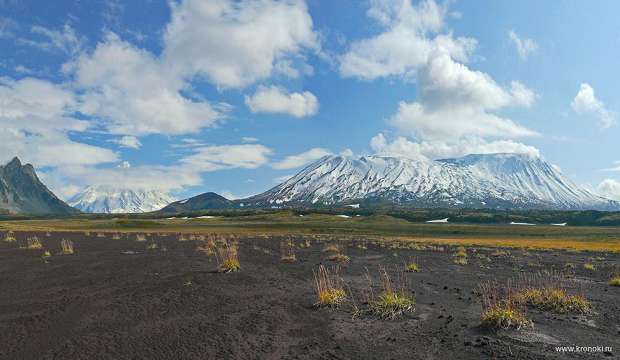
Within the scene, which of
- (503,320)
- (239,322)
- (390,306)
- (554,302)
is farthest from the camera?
(554,302)

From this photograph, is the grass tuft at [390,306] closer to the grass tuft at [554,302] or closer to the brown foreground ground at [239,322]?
the brown foreground ground at [239,322]

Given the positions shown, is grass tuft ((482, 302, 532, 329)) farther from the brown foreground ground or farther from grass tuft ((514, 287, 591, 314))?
grass tuft ((514, 287, 591, 314))

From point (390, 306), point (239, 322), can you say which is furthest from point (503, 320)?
point (239, 322)

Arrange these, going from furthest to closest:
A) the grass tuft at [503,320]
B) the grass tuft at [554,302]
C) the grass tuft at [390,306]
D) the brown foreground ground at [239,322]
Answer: the grass tuft at [554,302], the grass tuft at [390,306], the grass tuft at [503,320], the brown foreground ground at [239,322]

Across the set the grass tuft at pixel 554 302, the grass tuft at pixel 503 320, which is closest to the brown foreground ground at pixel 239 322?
the grass tuft at pixel 503 320

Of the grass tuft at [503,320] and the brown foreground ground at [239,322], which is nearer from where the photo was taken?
the brown foreground ground at [239,322]

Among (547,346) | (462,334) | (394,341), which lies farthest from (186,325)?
(547,346)

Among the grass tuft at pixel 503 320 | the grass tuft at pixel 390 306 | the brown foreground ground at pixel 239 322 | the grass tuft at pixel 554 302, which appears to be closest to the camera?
the brown foreground ground at pixel 239 322

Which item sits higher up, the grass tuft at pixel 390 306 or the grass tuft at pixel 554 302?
the grass tuft at pixel 390 306

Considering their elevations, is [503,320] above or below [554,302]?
above

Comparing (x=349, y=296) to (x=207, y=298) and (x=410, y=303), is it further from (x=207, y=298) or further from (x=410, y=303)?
(x=207, y=298)

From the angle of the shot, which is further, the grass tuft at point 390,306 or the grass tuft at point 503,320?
the grass tuft at point 390,306

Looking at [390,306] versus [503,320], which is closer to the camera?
[503,320]

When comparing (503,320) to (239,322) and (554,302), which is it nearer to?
(554,302)
